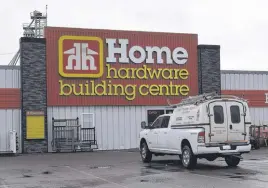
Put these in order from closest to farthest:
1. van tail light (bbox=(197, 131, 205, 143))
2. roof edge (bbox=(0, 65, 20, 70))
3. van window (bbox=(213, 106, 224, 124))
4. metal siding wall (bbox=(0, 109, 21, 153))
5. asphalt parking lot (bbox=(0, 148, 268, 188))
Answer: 1. asphalt parking lot (bbox=(0, 148, 268, 188))
2. van tail light (bbox=(197, 131, 205, 143))
3. van window (bbox=(213, 106, 224, 124))
4. metal siding wall (bbox=(0, 109, 21, 153))
5. roof edge (bbox=(0, 65, 20, 70))

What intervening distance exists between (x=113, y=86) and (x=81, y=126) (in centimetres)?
311

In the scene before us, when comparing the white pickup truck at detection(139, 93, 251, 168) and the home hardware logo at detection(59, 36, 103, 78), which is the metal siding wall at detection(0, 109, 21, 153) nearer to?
the home hardware logo at detection(59, 36, 103, 78)

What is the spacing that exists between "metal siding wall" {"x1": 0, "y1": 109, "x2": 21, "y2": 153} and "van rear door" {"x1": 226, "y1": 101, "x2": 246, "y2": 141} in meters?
14.8

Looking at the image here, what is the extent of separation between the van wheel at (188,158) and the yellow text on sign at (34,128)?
12971 mm

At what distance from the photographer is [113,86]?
97.5ft

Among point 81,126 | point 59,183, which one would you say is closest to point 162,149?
point 59,183

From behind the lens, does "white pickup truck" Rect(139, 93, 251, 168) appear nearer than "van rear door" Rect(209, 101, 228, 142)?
Yes

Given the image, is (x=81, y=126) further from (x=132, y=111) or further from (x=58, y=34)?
(x=58, y=34)

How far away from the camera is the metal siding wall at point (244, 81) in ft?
107

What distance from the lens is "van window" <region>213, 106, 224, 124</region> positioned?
16516mm

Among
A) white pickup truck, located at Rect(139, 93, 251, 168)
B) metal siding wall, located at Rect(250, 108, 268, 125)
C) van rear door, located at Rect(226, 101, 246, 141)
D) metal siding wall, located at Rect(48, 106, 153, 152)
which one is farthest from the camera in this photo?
metal siding wall, located at Rect(250, 108, 268, 125)

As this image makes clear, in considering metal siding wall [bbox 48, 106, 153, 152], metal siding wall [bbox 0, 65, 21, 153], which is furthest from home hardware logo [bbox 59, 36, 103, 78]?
metal siding wall [bbox 0, 65, 21, 153]

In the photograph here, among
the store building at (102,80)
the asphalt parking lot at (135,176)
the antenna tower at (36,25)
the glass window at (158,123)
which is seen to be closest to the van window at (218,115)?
the asphalt parking lot at (135,176)

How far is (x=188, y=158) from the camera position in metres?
16.5
